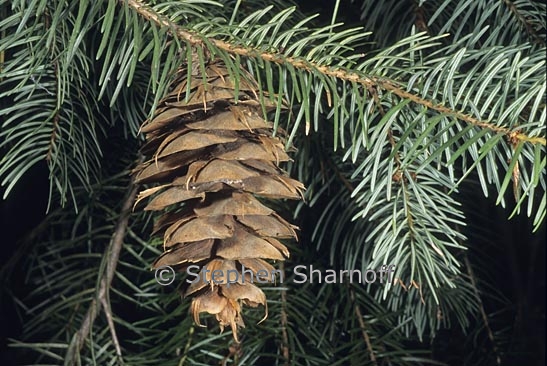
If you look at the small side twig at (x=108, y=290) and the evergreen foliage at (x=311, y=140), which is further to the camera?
the small side twig at (x=108, y=290)

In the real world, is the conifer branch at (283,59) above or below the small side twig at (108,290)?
above

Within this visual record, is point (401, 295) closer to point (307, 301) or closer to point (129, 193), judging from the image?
point (307, 301)

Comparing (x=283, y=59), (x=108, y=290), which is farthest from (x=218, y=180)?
(x=108, y=290)

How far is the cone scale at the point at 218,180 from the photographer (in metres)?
0.32

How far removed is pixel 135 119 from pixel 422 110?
0.19m

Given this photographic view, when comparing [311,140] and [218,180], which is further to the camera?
[311,140]

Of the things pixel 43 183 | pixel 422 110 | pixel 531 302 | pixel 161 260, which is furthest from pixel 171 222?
pixel 531 302

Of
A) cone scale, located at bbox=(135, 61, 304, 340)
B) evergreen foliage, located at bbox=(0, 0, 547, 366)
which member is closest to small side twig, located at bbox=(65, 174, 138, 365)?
evergreen foliage, located at bbox=(0, 0, 547, 366)

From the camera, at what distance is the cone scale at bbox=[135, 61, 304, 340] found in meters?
0.32

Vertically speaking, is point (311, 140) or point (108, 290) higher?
point (311, 140)

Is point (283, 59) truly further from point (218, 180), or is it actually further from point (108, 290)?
point (108, 290)

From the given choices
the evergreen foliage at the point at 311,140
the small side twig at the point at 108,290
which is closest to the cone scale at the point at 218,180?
the evergreen foliage at the point at 311,140

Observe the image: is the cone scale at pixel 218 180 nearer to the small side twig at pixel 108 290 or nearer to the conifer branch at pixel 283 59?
the conifer branch at pixel 283 59

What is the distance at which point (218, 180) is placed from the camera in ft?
1.06
